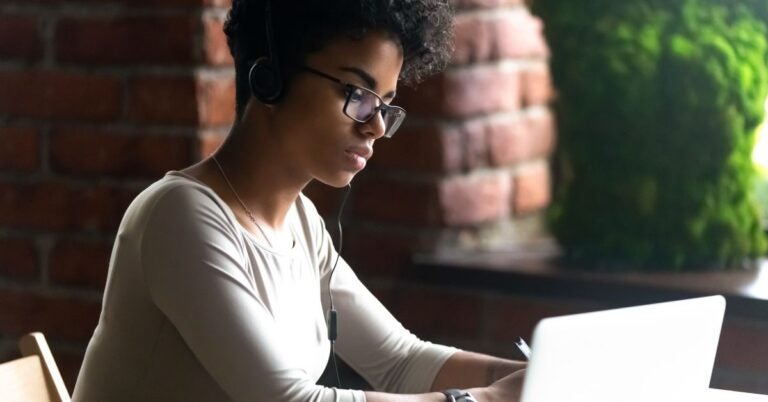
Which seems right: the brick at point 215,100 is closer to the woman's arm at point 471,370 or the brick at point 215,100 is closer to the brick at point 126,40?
the brick at point 126,40

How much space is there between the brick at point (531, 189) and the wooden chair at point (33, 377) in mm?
951

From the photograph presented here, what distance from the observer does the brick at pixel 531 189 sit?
2.34 metres

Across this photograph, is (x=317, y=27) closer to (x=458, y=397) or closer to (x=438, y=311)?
(x=458, y=397)

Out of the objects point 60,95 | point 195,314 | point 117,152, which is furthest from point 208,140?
point 195,314

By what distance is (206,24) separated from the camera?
2.07 m

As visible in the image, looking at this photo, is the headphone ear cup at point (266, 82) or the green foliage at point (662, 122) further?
the green foliage at point (662, 122)

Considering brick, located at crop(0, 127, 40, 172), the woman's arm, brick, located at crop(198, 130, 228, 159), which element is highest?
brick, located at crop(198, 130, 228, 159)

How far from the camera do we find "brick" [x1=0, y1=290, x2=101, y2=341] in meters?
2.24

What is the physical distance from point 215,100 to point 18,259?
48 cm

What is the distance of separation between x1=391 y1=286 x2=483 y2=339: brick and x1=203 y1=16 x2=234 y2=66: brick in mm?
501

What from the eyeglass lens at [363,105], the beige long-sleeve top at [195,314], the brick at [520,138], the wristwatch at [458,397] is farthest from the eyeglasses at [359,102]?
the brick at [520,138]

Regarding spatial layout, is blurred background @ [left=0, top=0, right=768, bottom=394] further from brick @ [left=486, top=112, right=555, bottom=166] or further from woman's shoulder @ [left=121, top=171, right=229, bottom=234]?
woman's shoulder @ [left=121, top=171, right=229, bottom=234]

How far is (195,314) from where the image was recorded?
1444 millimetres

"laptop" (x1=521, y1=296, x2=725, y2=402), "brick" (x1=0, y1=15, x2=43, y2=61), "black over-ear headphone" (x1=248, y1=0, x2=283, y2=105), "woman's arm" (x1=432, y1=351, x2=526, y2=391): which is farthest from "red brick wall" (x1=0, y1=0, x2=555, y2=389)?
"laptop" (x1=521, y1=296, x2=725, y2=402)
